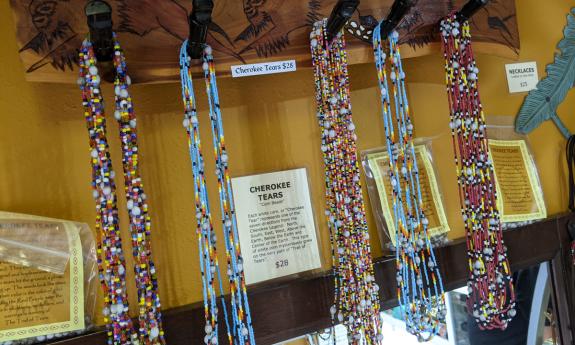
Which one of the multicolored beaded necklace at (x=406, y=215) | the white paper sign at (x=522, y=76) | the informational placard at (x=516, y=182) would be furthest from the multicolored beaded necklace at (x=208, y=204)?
the white paper sign at (x=522, y=76)

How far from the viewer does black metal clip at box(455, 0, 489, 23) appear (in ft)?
2.34

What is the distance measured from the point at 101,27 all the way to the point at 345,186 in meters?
0.40

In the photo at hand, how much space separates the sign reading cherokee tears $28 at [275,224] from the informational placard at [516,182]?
0.45 m

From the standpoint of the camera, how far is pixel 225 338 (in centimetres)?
68

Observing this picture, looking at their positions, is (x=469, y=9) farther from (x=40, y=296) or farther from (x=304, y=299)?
(x=40, y=296)

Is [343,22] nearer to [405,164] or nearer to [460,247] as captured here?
[405,164]

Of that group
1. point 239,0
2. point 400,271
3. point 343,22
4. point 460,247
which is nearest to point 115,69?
point 239,0

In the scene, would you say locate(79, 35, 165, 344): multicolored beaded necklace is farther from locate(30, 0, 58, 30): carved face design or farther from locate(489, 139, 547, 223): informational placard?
locate(489, 139, 547, 223): informational placard

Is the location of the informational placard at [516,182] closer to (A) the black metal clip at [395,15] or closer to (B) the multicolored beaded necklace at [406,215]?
(B) the multicolored beaded necklace at [406,215]

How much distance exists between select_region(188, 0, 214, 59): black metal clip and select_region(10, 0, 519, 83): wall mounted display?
1.7 inches

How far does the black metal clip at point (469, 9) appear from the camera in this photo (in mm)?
712

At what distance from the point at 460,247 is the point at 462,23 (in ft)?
1.40

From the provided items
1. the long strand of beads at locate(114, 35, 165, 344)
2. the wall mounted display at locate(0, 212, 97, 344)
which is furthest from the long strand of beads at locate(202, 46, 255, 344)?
the wall mounted display at locate(0, 212, 97, 344)

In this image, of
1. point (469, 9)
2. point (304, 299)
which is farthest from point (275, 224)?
point (469, 9)
